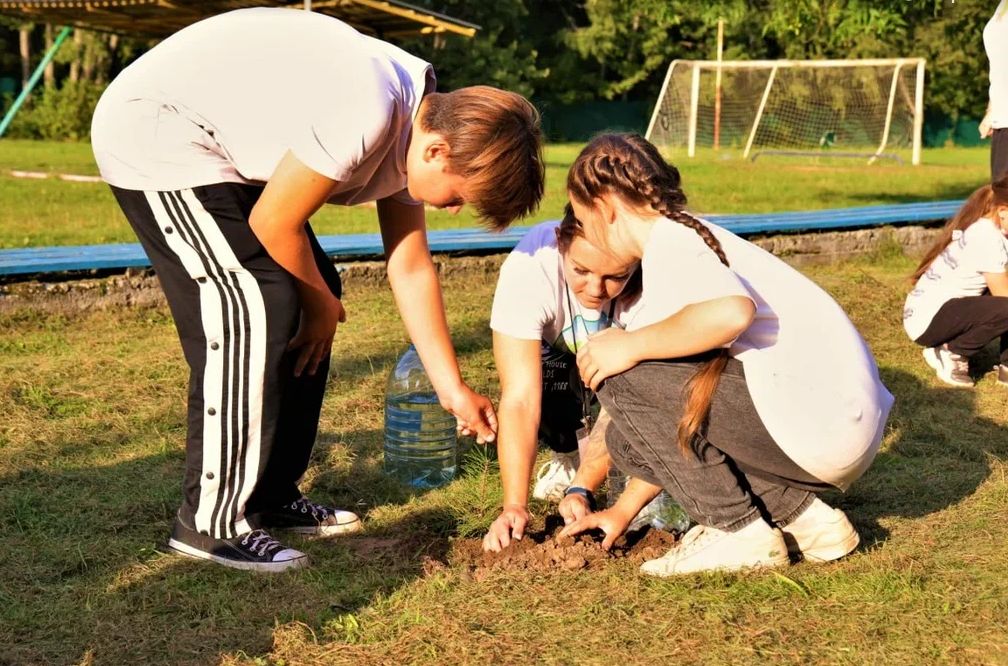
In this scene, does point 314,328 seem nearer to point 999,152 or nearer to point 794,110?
point 999,152

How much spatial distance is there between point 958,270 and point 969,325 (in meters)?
0.27

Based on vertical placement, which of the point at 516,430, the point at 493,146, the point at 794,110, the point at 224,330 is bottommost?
the point at 794,110

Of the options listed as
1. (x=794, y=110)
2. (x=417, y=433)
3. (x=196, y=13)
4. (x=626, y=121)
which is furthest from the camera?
(x=626, y=121)

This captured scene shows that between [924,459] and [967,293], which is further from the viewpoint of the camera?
[967,293]

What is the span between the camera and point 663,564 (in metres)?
3.09

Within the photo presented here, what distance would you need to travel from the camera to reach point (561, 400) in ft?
12.6

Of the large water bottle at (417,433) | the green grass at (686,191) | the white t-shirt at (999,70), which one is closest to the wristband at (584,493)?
the large water bottle at (417,433)

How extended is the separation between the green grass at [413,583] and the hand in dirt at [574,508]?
0.80 feet

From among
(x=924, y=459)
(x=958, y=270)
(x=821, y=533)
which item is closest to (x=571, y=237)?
(x=821, y=533)

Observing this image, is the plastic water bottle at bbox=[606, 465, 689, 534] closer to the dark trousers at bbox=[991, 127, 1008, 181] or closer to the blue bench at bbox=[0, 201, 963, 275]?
the blue bench at bbox=[0, 201, 963, 275]

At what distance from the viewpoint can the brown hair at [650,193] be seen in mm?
2936

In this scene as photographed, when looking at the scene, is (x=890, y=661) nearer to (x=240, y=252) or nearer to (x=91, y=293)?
(x=240, y=252)

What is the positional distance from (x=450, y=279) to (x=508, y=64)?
3009cm

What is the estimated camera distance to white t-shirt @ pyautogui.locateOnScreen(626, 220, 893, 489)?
2924 millimetres
